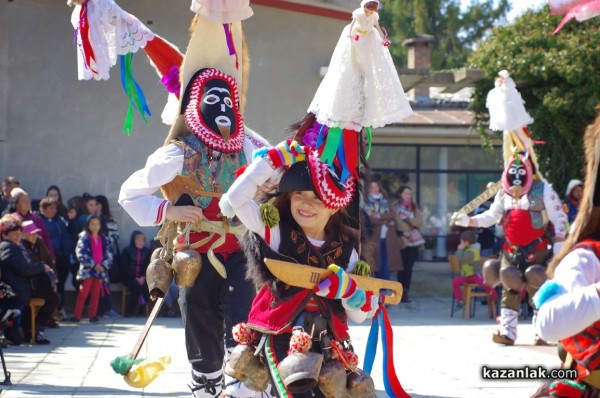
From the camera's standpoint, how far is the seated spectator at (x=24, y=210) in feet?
40.1

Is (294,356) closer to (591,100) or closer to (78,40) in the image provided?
(78,40)

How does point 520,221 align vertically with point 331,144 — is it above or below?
below

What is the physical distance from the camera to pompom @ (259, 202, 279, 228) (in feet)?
17.2

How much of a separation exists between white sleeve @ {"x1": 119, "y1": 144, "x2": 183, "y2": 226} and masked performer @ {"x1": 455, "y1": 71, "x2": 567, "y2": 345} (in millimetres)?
5698

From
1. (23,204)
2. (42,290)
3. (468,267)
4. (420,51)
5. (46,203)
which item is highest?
(420,51)

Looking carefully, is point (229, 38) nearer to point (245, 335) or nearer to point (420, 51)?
point (245, 335)

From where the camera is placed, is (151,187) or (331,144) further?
(151,187)

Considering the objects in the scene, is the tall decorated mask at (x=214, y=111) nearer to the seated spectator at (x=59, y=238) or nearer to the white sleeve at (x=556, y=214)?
the white sleeve at (x=556, y=214)

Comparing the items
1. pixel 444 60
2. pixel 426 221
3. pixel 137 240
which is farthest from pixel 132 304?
pixel 444 60

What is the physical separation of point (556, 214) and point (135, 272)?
5.83m

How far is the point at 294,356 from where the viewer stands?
4969 mm

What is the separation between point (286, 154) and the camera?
17.2 feet

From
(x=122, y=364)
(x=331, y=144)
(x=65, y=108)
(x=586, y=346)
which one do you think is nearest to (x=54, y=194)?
(x=65, y=108)

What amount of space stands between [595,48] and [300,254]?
14.4m
